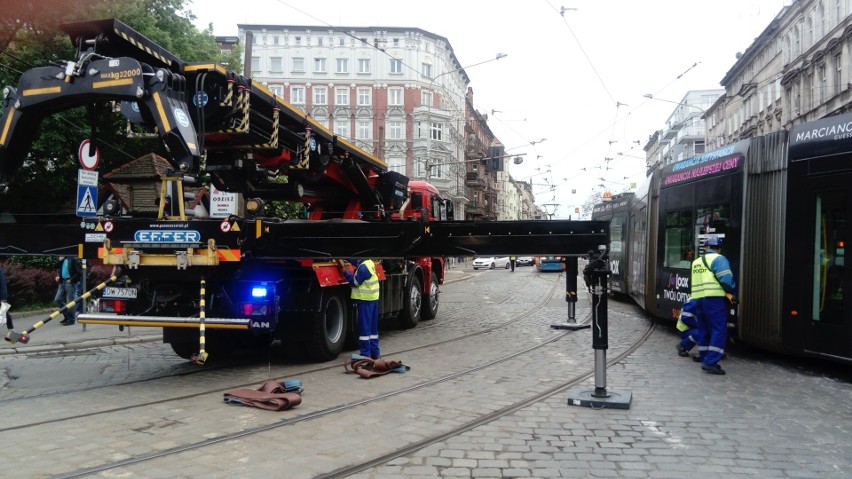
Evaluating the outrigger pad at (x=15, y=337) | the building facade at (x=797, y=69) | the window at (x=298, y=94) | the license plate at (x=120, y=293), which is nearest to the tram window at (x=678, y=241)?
the license plate at (x=120, y=293)

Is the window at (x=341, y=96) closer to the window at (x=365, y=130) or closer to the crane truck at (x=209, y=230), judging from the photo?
the window at (x=365, y=130)

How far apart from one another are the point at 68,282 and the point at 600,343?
11.2 metres

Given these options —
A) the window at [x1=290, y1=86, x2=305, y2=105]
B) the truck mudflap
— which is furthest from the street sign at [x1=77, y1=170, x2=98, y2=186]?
the window at [x1=290, y1=86, x2=305, y2=105]

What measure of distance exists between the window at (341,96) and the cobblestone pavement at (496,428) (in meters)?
49.6

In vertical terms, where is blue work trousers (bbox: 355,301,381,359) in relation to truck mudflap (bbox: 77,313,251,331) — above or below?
below

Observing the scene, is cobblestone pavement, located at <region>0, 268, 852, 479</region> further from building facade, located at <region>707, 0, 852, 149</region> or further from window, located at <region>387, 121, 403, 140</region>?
window, located at <region>387, 121, 403, 140</region>

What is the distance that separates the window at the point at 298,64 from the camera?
56.1 m

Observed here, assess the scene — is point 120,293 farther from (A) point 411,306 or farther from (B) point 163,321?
(A) point 411,306

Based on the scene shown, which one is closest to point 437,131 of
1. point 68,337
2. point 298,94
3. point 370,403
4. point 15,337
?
point 298,94

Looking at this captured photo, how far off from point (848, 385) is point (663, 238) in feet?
15.1

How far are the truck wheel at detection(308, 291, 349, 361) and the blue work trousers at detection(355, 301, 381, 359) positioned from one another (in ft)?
1.76

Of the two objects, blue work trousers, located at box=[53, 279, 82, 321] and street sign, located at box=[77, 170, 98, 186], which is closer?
street sign, located at box=[77, 170, 98, 186]

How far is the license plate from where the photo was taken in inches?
291

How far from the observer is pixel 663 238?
11453 millimetres
